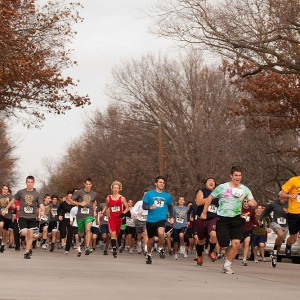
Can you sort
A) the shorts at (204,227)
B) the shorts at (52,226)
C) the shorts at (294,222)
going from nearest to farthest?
the shorts at (294,222) < the shorts at (204,227) < the shorts at (52,226)

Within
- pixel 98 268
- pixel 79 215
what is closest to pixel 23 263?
pixel 98 268

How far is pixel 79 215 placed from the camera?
26.4 metres

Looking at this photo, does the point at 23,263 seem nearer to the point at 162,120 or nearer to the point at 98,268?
the point at 98,268

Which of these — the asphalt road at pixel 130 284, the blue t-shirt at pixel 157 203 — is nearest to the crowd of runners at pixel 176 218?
the blue t-shirt at pixel 157 203

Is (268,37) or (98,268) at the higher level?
(268,37)

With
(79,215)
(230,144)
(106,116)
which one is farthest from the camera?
(106,116)

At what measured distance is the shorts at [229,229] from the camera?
60.6ft

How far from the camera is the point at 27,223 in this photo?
23.0 metres

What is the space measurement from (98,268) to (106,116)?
179 feet

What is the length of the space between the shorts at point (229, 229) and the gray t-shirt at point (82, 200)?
8201mm

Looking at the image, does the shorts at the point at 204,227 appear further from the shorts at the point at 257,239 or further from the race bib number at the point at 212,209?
the shorts at the point at 257,239

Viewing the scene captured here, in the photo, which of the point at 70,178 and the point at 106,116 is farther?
the point at 70,178

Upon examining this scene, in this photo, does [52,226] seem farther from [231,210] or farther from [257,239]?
[231,210]

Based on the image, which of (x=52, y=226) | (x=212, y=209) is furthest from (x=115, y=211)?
(x=52, y=226)
